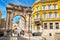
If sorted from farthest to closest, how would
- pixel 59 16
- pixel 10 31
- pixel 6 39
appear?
pixel 59 16
pixel 10 31
pixel 6 39

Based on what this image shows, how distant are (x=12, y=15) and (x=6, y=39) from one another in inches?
88.3

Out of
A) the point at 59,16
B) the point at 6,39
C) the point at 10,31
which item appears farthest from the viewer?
the point at 59,16

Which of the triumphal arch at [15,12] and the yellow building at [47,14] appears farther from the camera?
the yellow building at [47,14]

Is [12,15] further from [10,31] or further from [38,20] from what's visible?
[38,20]

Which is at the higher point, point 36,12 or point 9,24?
point 36,12

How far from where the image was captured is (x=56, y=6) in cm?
1689

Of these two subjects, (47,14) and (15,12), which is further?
(47,14)

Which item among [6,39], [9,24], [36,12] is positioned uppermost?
[36,12]

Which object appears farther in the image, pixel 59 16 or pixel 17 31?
pixel 59 16

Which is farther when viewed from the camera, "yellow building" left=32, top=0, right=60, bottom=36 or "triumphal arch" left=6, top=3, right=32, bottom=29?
"yellow building" left=32, top=0, right=60, bottom=36

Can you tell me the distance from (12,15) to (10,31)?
139cm

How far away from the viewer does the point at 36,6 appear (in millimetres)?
17250

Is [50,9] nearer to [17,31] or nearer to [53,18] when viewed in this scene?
[53,18]

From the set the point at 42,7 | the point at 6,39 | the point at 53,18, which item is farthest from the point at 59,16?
the point at 6,39
